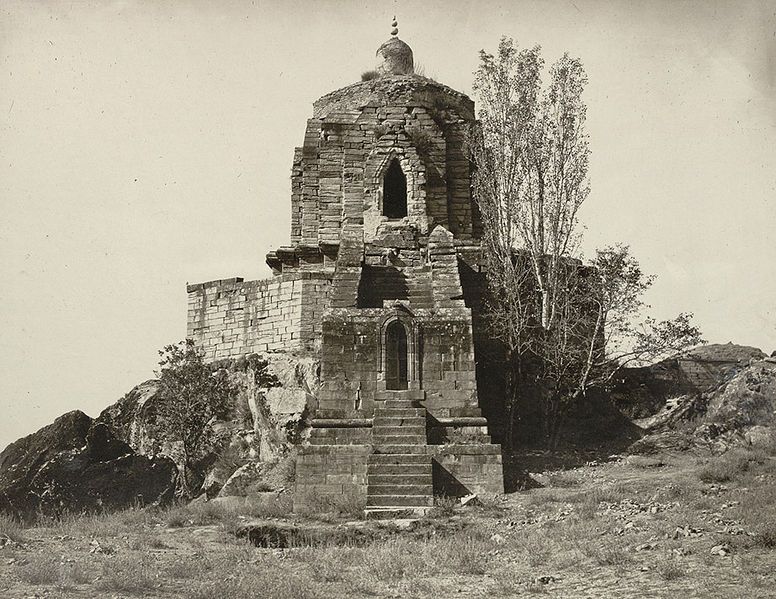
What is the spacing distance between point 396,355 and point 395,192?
742 cm

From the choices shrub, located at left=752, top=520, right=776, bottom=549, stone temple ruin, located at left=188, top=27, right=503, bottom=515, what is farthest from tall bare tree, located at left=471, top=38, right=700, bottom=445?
shrub, located at left=752, top=520, right=776, bottom=549

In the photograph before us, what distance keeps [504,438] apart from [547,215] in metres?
5.68

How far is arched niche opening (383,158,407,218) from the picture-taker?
71.9 feet

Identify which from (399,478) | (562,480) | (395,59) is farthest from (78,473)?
(395,59)

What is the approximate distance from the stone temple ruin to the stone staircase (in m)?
0.03

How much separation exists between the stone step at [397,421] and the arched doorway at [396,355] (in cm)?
91

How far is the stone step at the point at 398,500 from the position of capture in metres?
13.8

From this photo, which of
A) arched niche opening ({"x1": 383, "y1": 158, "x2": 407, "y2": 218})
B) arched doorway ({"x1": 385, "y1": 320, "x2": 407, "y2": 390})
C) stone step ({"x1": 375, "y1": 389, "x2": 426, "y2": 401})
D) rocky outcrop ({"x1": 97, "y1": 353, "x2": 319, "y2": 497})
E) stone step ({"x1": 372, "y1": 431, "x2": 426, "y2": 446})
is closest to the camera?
stone step ({"x1": 372, "y1": 431, "x2": 426, "y2": 446})

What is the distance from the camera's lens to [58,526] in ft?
43.4

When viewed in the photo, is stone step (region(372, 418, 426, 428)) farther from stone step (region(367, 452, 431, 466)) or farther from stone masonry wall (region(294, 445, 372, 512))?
stone step (region(367, 452, 431, 466))

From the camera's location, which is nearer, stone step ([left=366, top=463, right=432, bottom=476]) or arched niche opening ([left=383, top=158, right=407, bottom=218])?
stone step ([left=366, top=463, right=432, bottom=476])

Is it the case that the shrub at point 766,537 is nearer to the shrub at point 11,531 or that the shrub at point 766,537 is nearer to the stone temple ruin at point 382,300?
the stone temple ruin at point 382,300

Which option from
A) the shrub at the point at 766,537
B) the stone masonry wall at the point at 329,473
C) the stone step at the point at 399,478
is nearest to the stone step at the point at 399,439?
the stone masonry wall at the point at 329,473

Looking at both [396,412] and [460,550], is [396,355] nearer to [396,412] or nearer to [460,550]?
[396,412]
